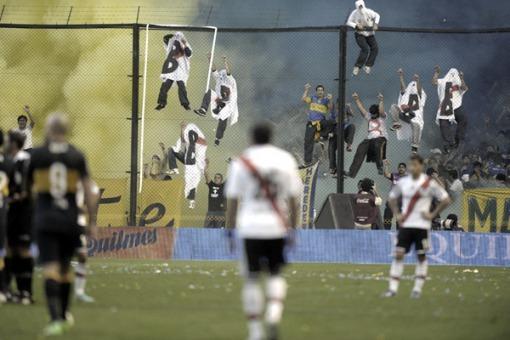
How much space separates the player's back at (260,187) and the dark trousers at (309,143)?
822 inches

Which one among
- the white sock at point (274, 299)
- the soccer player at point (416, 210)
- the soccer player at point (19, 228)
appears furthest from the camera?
the soccer player at point (416, 210)

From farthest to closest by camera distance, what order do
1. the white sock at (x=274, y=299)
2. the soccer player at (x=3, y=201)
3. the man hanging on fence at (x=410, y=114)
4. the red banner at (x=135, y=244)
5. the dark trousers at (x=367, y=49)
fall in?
the man hanging on fence at (x=410, y=114)
the dark trousers at (x=367, y=49)
the red banner at (x=135, y=244)
the soccer player at (x=3, y=201)
the white sock at (x=274, y=299)

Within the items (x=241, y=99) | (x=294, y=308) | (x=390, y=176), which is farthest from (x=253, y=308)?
(x=241, y=99)

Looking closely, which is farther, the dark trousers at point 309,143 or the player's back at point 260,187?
the dark trousers at point 309,143

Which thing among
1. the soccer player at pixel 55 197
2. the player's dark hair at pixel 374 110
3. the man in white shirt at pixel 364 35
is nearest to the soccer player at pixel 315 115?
the player's dark hair at pixel 374 110

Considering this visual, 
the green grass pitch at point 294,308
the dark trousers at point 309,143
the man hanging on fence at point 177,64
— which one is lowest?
the green grass pitch at point 294,308

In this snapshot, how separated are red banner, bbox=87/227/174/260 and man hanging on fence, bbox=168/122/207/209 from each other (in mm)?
1967

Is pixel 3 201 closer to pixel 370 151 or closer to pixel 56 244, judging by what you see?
pixel 56 244

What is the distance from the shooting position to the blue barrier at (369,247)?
33.5 metres

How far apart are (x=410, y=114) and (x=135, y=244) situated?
26.4 feet

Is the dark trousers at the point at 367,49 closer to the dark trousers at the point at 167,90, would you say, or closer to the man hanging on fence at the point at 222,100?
the man hanging on fence at the point at 222,100

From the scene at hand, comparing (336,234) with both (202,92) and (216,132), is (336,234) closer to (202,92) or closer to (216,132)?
(216,132)

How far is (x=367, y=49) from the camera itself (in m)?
36.7

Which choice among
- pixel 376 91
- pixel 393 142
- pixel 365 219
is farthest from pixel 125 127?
pixel 365 219
